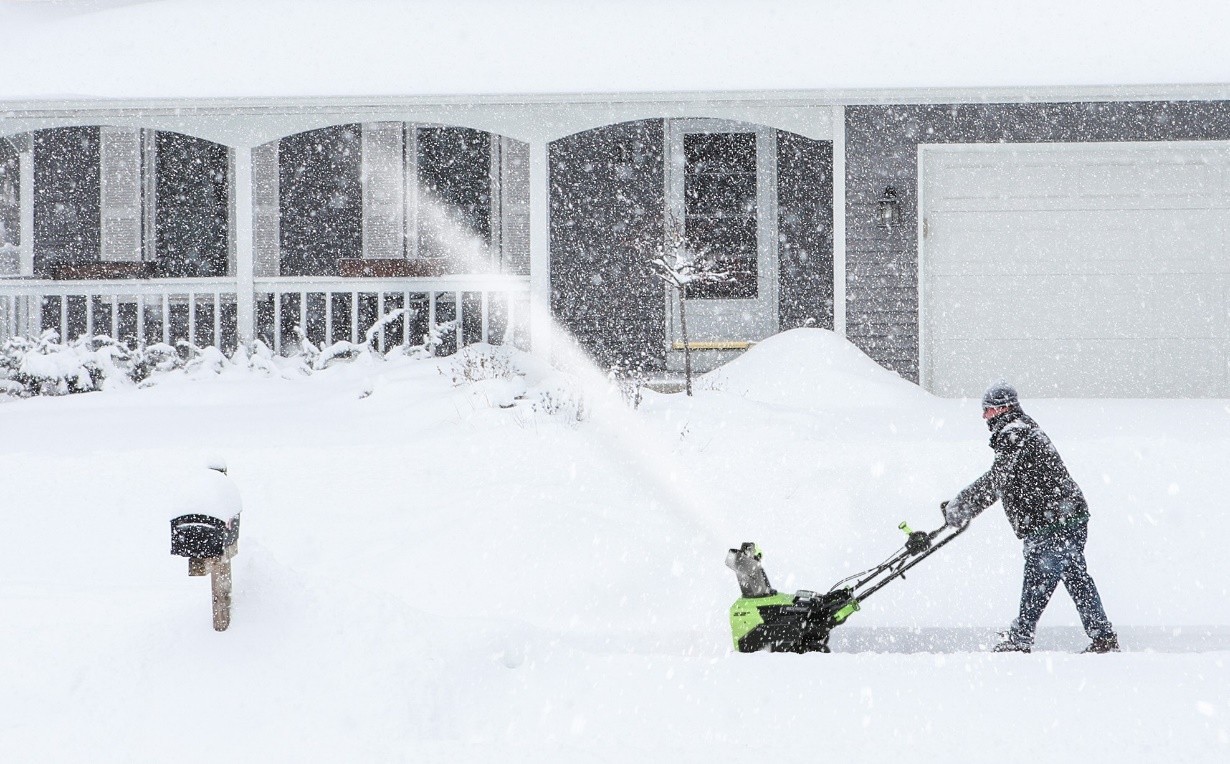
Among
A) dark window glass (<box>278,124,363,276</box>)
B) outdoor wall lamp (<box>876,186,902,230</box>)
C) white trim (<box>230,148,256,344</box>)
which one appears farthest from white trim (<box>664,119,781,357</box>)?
white trim (<box>230,148,256,344</box>)

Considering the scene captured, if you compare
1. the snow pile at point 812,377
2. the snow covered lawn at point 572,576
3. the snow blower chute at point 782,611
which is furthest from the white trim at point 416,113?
the snow blower chute at point 782,611

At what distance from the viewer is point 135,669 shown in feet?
12.7

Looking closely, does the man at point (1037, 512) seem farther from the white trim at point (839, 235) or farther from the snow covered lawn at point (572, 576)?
the white trim at point (839, 235)

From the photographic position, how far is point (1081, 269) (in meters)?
10.8

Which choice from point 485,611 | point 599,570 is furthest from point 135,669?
point 599,570

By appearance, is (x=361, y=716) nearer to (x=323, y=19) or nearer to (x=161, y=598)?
(x=161, y=598)

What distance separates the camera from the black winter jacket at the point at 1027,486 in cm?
474

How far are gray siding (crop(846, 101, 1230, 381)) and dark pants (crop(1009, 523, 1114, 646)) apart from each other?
19.8ft

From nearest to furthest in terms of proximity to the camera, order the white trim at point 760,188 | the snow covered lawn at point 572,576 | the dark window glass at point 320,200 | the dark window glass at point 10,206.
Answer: the snow covered lawn at point 572,576, the white trim at point 760,188, the dark window glass at point 320,200, the dark window glass at point 10,206

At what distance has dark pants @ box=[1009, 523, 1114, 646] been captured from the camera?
4820 mm

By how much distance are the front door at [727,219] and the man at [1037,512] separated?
7.43m

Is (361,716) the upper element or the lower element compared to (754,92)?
lower

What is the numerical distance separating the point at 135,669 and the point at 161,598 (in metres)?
1.03

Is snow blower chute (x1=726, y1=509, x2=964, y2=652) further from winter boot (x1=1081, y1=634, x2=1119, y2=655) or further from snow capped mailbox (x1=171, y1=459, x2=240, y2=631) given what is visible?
snow capped mailbox (x1=171, y1=459, x2=240, y2=631)
